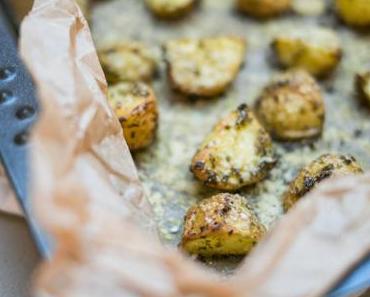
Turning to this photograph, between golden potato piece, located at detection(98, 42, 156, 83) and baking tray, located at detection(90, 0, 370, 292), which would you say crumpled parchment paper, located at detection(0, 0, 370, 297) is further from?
golden potato piece, located at detection(98, 42, 156, 83)

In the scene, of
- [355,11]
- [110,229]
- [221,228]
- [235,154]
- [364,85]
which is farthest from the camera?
[355,11]

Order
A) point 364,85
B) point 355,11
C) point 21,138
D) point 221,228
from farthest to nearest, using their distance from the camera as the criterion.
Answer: point 355,11 < point 364,85 < point 221,228 < point 21,138

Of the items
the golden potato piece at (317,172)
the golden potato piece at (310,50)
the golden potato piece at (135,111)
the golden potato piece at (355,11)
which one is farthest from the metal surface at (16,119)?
the golden potato piece at (355,11)

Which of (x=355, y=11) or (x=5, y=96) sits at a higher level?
(x=5, y=96)

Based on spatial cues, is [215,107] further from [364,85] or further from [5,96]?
[5,96]

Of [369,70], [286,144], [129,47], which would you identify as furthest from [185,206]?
[369,70]

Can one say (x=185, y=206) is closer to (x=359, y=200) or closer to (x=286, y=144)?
(x=286, y=144)

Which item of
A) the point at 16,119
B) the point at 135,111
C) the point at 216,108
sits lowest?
the point at 216,108

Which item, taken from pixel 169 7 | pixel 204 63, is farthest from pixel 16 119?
pixel 169 7
